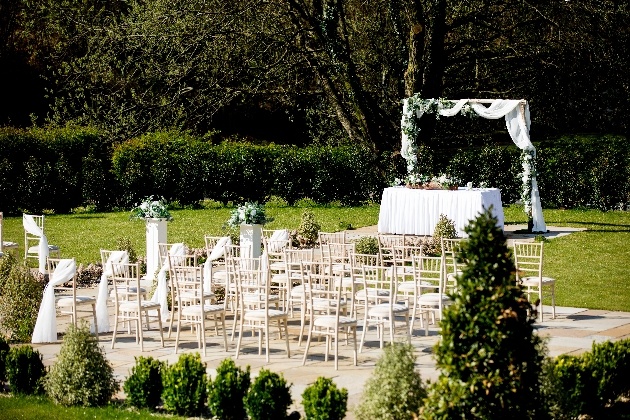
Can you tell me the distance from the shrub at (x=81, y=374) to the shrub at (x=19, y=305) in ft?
10.4

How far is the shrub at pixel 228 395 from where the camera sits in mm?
7930

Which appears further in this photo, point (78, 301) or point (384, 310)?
point (78, 301)

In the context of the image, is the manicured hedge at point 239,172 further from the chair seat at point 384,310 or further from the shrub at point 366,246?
the chair seat at point 384,310

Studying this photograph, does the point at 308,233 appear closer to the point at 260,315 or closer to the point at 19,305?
the point at 19,305

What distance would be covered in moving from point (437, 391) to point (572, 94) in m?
25.3

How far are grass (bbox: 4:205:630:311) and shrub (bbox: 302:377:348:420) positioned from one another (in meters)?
7.10

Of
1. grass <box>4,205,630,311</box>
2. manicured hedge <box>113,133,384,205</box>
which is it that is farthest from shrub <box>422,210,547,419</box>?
manicured hedge <box>113,133,384,205</box>

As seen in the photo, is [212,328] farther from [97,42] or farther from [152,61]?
[97,42]

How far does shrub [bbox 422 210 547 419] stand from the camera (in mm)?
6305

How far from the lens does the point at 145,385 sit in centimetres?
841

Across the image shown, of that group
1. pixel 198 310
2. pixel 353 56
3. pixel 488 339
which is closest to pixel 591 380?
pixel 488 339

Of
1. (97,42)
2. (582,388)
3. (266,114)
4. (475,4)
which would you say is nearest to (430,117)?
(475,4)

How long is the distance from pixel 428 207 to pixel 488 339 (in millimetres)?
14455

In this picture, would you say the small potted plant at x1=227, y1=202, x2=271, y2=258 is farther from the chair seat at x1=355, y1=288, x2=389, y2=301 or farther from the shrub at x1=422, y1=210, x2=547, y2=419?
the shrub at x1=422, y1=210, x2=547, y2=419
